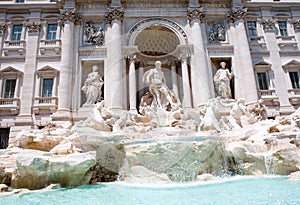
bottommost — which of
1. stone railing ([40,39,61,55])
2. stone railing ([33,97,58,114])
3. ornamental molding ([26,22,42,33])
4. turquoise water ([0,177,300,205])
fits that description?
turquoise water ([0,177,300,205])

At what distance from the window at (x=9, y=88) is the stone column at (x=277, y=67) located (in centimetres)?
1911

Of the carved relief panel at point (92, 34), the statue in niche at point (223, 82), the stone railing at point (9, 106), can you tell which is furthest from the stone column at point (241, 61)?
the stone railing at point (9, 106)

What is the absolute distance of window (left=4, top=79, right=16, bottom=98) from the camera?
648 inches

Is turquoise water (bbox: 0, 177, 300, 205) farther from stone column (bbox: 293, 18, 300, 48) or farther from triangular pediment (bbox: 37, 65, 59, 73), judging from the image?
stone column (bbox: 293, 18, 300, 48)

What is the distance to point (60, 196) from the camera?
19.6 feet

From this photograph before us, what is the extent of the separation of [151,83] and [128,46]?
347 centimetres

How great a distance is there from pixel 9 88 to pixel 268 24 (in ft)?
67.3

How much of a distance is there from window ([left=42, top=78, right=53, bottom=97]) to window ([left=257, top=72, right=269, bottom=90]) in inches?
605

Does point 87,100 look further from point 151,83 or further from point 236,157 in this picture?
point 236,157

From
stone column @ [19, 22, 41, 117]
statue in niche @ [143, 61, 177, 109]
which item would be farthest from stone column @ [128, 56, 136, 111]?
stone column @ [19, 22, 41, 117]

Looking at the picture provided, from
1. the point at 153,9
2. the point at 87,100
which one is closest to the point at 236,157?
the point at 87,100

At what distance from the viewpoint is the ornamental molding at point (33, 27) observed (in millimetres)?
17475

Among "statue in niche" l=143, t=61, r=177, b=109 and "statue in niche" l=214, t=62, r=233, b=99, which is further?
"statue in niche" l=214, t=62, r=233, b=99

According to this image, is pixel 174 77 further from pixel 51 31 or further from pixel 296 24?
pixel 296 24
